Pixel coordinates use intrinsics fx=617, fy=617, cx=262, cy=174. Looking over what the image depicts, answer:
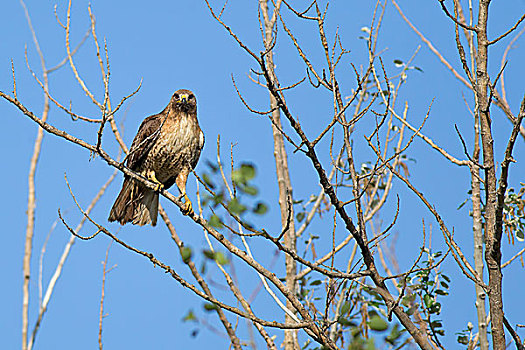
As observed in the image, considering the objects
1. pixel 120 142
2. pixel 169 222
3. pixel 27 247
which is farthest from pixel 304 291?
pixel 27 247

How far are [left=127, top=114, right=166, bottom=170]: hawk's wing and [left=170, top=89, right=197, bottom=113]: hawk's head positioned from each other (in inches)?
7.7

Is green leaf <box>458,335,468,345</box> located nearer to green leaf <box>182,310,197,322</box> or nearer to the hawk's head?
green leaf <box>182,310,197,322</box>

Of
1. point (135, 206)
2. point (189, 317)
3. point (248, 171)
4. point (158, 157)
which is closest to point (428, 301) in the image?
point (189, 317)

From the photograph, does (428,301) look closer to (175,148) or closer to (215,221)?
(215,221)

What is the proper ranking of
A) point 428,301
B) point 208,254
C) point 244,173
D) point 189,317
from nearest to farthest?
point 244,173
point 208,254
point 189,317
point 428,301

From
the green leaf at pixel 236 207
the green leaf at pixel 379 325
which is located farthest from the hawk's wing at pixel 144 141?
the green leaf at pixel 379 325

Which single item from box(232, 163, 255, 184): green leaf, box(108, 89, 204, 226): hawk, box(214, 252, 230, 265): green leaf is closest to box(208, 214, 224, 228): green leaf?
box(214, 252, 230, 265): green leaf

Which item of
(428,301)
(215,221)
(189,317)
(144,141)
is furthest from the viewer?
(144,141)

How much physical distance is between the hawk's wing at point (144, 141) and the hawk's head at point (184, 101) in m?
0.20

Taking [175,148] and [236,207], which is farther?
[175,148]

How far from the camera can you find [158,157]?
516 cm

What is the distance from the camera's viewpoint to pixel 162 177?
536 centimetres

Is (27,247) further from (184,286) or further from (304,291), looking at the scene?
(184,286)

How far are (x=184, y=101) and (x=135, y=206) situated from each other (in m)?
1.02
